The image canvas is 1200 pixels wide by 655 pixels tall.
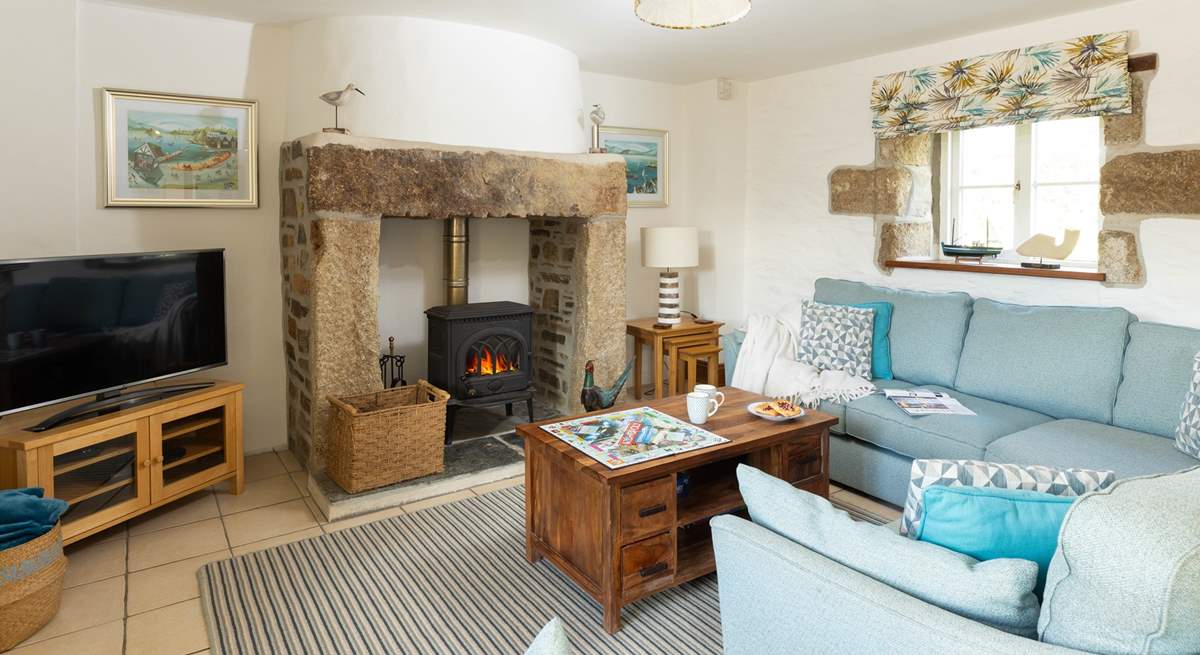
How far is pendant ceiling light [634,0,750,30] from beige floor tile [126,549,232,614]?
103 inches

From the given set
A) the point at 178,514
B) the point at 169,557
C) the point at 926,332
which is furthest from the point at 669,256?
the point at 169,557

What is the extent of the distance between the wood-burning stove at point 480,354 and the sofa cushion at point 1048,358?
2.30 metres

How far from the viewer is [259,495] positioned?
339cm

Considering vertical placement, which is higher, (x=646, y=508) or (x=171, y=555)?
(x=646, y=508)

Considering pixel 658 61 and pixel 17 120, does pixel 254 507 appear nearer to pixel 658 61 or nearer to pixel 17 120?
pixel 17 120

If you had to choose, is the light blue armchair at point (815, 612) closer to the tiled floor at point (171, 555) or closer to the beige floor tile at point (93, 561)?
the tiled floor at point (171, 555)

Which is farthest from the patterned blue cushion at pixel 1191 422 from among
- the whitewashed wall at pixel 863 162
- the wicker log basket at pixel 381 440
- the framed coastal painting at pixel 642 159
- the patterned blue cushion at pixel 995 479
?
→ the framed coastal painting at pixel 642 159

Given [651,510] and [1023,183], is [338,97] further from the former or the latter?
[1023,183]

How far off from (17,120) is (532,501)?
2.76 metres

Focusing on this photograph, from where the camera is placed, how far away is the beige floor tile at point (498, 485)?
350 centimetres

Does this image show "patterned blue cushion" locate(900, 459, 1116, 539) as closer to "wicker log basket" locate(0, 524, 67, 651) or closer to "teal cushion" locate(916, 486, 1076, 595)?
"teal cushion" locate(916, 486, 1076, 595)

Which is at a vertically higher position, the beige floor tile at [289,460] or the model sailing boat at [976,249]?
the model sailing boat at [976,249]

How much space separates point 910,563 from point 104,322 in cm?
307

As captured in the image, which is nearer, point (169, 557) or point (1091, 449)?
point (1091, 449)
